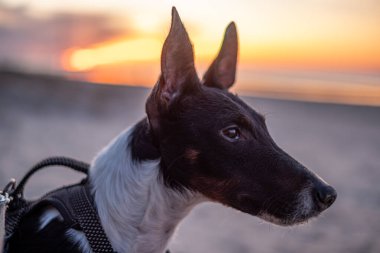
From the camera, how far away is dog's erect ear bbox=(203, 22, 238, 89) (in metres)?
3.53

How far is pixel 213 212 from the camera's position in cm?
685

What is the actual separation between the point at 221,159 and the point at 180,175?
0.22m

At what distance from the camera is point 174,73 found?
2.99 m

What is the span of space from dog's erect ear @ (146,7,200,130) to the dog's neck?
0.25 meters

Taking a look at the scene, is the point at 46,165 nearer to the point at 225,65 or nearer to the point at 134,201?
the point at 134,201

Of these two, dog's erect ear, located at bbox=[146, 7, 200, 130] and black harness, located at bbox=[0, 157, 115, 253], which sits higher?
dog's erect ear, located at bbox=[146, 7, 200, 130]

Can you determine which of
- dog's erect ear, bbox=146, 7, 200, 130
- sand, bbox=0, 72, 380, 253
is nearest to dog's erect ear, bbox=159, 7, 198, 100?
dog's erect ear, bbox=146, 7, 200, 130

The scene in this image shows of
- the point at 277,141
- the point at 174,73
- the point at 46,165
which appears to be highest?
the point at 174,73

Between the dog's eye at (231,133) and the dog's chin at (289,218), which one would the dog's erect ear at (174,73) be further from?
the dog's chin at (289,218)

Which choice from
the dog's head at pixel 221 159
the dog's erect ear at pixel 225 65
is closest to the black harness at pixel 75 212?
the dog's head at pixel 221 159

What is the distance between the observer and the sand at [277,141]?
19.3 feet

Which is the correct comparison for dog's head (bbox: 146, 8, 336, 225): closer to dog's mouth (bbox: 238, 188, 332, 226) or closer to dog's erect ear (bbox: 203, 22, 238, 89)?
dog's mouth (bbox: 238, 188, 332, 226)

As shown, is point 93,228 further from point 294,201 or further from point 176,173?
point 294,201

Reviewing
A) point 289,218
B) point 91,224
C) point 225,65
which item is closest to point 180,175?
point 91,224
